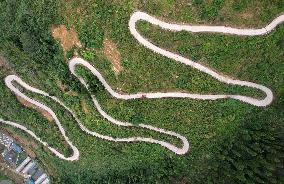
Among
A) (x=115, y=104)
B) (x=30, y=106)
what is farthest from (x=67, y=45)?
(x=30, y=106)

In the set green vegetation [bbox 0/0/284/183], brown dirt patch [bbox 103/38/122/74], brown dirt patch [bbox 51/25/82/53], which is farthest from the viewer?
brown dirt patch [bbox 51/25/82/53]

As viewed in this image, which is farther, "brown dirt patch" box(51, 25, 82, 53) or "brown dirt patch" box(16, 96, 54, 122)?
"brown dirt patch" box(16, 96, 54, 122)

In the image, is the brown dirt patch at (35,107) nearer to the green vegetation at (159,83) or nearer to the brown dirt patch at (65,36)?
the green vegetation at (159,83)

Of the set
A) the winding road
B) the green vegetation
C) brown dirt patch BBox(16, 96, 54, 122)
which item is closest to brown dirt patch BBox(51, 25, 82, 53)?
the green vegetation

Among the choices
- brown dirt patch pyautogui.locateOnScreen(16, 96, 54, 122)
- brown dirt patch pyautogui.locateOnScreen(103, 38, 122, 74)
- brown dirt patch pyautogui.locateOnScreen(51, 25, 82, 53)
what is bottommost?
brown dirt patch pyautogui.locateOnScreen(16, 96, 54, 122)

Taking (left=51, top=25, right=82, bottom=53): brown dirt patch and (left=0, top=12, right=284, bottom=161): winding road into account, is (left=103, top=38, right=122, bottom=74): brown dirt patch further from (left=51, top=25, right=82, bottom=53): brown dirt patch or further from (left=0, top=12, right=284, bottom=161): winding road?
(left=51, top=25, right=82, bottom=53): brown dirt patch

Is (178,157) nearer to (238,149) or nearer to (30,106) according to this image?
(238,149)
